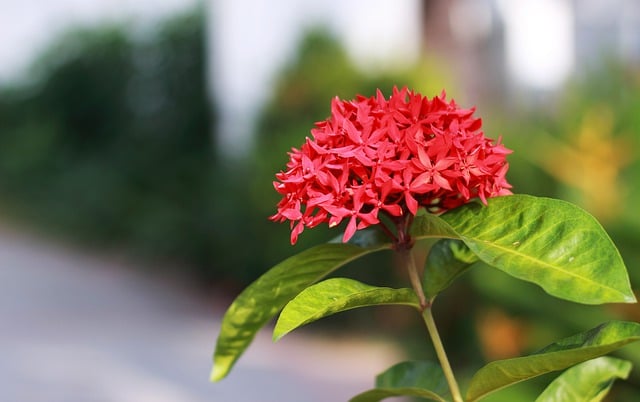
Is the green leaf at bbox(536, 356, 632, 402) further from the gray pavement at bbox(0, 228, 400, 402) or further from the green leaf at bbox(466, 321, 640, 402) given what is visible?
the gray pavement at bbox(0, 228, 400, 402)

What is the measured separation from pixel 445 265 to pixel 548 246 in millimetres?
182

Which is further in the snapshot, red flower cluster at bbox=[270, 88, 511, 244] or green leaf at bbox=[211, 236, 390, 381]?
green leaf at bbox=[211, 236, 390, 381]

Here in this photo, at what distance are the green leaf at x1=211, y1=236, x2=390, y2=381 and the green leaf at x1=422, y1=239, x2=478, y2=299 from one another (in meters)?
0.06

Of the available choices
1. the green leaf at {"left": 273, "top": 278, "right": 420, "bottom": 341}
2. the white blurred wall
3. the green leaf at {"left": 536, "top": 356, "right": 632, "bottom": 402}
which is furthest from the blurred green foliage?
the green leaf at {"left": 273, "top": 278, "right": 420, "bottom": 341}

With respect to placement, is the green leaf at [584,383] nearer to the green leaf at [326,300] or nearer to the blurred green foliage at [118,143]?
the green leaf at [326,300]

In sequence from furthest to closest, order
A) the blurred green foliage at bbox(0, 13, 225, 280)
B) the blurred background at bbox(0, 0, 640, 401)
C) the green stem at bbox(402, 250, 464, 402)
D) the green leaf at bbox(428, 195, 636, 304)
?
the blurred green foliage at bbox(0, 13, 225, 280), the blurred background at bbox(0, 0, 640, 401), the green stem at bbox(402, 250, 464, 402), the green leaf at bbox(428, 195, 636, 304)

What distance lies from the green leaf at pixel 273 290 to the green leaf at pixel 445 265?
6 cm

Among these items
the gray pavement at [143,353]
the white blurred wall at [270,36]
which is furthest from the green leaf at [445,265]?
the white blurred wall at [270,36]

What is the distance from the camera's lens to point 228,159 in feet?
21.0

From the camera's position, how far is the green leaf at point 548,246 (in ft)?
2.75

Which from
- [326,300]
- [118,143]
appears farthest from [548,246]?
[118,143]

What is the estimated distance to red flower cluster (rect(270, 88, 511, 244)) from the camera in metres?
0.93

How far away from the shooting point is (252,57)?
21.8ft

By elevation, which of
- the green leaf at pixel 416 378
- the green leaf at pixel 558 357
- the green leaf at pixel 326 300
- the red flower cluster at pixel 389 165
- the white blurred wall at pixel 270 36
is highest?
the white blurred wall at pixel 270 36
